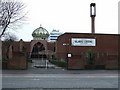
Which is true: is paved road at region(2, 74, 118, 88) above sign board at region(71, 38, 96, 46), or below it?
below

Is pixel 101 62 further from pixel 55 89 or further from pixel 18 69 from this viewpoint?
pixel 55 89

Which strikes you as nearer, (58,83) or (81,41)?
(58,83)

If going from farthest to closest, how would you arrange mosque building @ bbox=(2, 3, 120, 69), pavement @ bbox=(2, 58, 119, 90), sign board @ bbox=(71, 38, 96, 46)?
sign board @ bbox=(71, 38, 96, 46) < mosque building @ bbox=(2, 3, 120, 69) < pavement @ bbox=(2, 58, 119, 90)

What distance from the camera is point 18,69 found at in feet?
131

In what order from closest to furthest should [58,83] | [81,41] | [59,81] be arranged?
[58,83], [59,81], [81,41]

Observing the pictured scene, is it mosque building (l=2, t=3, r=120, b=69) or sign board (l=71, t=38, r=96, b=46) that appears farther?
sign board (l=71, t=38, r=96, b=46)

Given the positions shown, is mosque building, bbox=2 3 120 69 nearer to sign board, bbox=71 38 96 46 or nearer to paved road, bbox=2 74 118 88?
sign board, bbox=71 38 96 46

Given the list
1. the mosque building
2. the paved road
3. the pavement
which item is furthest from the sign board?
the paved road

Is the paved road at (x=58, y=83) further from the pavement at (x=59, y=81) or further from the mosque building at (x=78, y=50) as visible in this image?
the mosque building at (x=78, y=50)

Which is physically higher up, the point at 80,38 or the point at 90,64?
the point at 80,38

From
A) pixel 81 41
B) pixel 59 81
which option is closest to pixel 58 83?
pixel 59 81

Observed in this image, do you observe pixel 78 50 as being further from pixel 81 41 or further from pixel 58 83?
pixel 58 83

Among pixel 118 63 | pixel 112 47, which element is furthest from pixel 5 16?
pixel 112 47

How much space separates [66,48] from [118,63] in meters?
14.8
